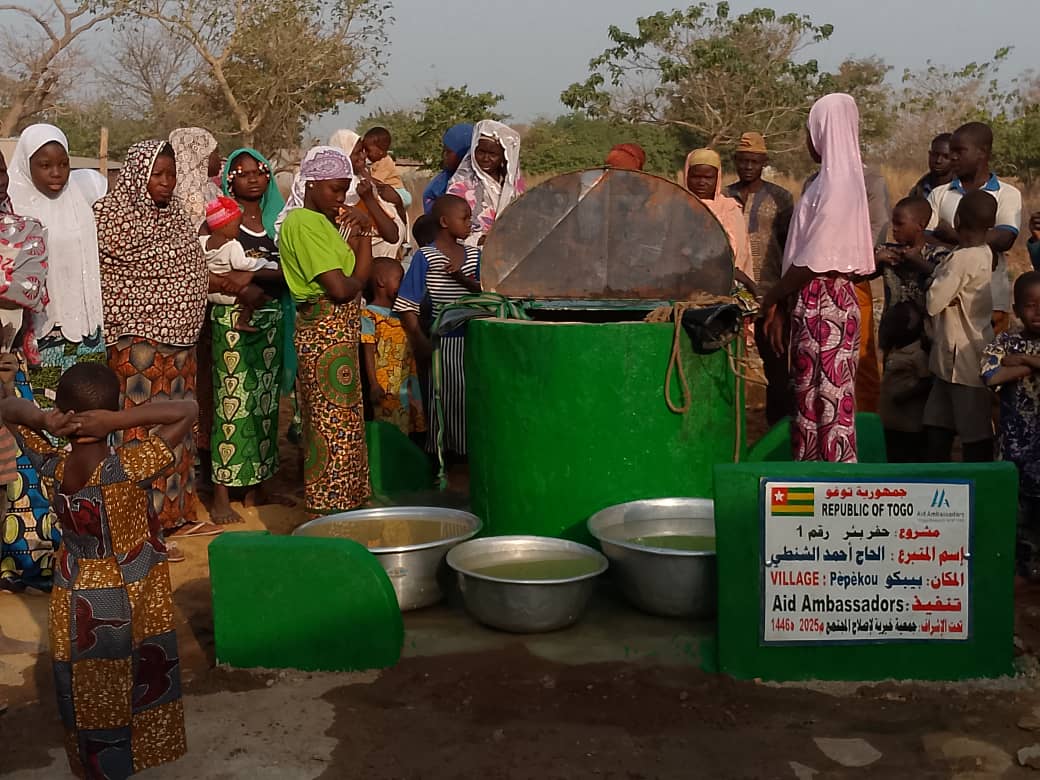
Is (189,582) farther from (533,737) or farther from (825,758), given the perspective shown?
(825,758)

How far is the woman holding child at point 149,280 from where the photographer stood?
5.27m

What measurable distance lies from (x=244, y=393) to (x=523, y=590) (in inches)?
95.9

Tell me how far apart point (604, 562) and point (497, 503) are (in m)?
A: 0.69

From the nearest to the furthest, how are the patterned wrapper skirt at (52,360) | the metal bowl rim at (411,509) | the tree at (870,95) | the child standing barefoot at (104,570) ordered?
the child standing barefoot at (104,570)
the metal bowl rim at (411,509)
the patterned wrapper skirt at (52,360)
the tree at (870,95)

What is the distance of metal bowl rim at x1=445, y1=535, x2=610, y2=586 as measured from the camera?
163 inches

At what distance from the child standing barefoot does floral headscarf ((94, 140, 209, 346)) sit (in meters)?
2.06

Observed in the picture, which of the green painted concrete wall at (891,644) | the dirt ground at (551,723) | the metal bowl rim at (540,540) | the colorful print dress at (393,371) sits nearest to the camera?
the dirt ground at (551,723)

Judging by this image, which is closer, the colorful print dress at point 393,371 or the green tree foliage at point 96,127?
the colorful print dress at point 393,371

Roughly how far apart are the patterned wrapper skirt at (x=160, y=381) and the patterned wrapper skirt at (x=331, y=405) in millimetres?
552

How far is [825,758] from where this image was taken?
11.0 ft

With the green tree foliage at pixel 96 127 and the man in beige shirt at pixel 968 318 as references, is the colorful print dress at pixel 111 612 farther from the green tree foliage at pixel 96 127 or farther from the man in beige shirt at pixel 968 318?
the green tree foliage at pixel 96 127

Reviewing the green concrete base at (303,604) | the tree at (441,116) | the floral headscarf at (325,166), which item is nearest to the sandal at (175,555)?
the green concrete base at (303,604)

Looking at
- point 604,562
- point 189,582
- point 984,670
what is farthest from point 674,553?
point 189,582

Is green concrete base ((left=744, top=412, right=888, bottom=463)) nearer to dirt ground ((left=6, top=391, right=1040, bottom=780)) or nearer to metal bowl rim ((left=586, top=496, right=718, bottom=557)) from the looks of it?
metal bowl rim ((left=586, top=496, right=718, bottom=557))
